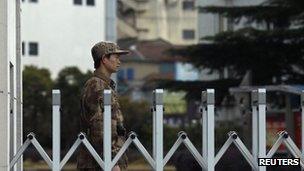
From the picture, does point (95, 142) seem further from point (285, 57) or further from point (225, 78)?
point (225, 78)

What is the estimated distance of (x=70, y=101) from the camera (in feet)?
178

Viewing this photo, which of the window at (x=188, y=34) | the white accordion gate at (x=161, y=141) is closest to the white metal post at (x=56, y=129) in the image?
the white accordion gate at (x=161, y=141)

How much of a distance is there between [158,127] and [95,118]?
0.60 m

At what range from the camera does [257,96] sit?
8.88 meters

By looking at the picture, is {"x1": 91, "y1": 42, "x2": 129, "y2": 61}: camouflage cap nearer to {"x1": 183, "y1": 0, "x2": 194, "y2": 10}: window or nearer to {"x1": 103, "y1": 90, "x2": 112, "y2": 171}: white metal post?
{"x1": 103, "y1": 90, "x2": 112, "y2": 171}: white metal post

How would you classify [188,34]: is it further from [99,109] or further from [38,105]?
[99,109]

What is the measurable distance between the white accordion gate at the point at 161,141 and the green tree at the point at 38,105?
42242 millimetres

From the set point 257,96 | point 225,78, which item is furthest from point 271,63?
point 257,96

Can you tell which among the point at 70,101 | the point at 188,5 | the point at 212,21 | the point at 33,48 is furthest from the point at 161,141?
the point at 188,5

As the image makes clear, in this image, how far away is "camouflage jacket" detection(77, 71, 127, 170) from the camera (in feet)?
28.6

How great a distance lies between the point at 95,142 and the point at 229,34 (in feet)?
72.6

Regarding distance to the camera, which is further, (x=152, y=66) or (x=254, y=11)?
(x=152, y=66)

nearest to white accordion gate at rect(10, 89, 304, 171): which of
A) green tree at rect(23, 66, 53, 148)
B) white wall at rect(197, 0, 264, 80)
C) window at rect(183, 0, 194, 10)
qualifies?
white wall at rect(197, 0, 264, 80)
